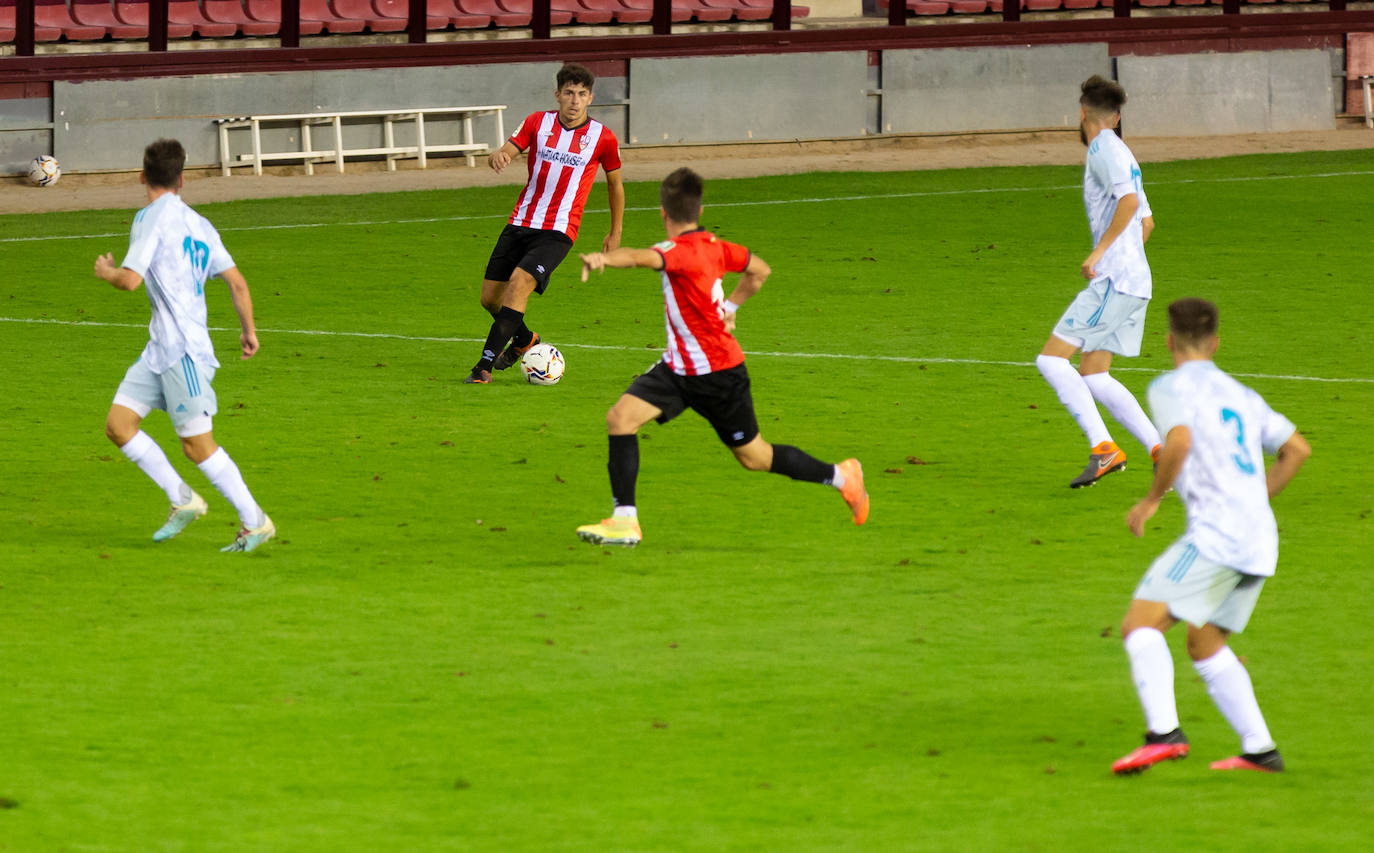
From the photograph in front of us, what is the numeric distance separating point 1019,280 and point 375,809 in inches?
515

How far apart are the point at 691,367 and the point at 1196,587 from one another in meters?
3.28

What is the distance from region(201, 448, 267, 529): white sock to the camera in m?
8.45

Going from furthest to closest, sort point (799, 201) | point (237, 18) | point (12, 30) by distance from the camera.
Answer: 1. point (237, 18)
2. point (12, 30)
3. point (799, 201)

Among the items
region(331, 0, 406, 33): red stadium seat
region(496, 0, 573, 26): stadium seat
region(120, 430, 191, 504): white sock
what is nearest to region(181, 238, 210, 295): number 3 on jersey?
region(120, 430, 191, 504): white sock

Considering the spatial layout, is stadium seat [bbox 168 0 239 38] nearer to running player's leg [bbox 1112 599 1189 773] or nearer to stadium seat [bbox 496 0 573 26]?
stadium seat [bbox 496 0 573 26]

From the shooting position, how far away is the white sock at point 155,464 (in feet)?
28.4

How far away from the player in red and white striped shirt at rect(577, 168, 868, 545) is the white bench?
63.7 feet

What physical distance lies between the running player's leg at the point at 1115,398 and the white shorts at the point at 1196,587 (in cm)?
405

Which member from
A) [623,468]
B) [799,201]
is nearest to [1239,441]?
[623,468]

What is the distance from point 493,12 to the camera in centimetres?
3053

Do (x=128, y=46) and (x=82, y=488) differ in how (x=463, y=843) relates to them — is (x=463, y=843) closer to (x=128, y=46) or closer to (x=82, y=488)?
(x=82, y=488)

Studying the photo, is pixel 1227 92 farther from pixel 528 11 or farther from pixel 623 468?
pixel 623 468

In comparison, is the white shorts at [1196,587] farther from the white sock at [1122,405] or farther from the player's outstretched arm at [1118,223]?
the white sock at [1122,405]

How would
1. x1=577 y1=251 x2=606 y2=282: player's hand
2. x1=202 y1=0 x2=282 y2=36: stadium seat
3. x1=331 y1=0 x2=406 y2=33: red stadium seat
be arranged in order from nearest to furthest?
x1=577 y1=251 x2=606 y2=282: player's hand, x1=202 y1=0 x2=282 y2=36: stadium seat, x1=331 y1=0 x2=406 y2=33: red stadium seat
